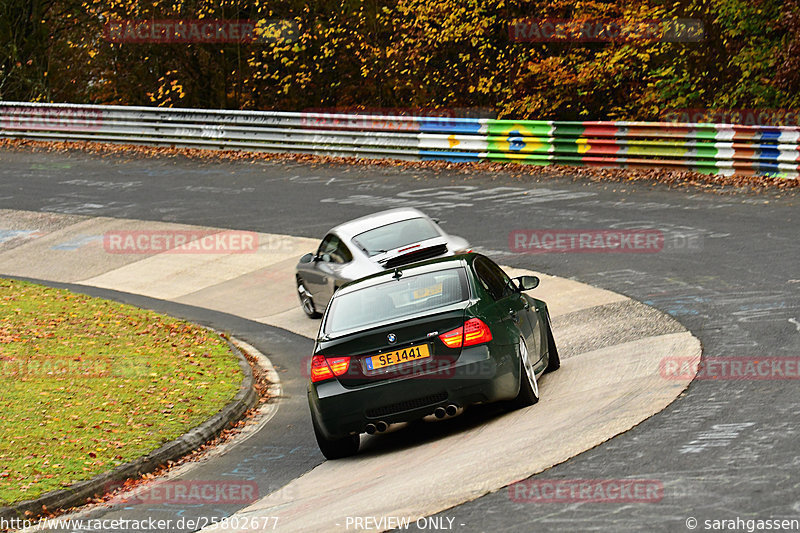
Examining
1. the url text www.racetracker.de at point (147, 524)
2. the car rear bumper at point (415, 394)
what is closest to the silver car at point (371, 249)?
the car rear bumper at point (415, 394)

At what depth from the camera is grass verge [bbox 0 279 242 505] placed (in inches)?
396

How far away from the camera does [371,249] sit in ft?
49.7

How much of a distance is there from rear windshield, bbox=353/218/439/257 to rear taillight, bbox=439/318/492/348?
5893 mm

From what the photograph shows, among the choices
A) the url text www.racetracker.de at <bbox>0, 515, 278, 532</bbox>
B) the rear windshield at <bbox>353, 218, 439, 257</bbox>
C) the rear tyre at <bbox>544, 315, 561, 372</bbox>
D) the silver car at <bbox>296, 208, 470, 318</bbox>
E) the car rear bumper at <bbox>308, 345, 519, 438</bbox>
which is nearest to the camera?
the url text www.racetracker.de at <bbox>0, 515, 278, 532</bbox>

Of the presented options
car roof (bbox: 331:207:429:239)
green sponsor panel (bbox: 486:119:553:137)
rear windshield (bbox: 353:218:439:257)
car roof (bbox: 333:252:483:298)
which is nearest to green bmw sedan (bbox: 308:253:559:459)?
car roof (bbox: 333:252:483:298)

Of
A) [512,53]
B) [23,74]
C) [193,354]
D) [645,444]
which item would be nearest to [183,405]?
[193,354]

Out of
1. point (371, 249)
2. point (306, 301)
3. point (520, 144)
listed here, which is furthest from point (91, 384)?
point (520, 144)

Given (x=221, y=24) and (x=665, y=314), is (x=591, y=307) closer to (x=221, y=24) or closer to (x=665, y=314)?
(x=665, y=314)

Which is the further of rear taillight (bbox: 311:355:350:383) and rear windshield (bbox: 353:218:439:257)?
rear windshield (bbox: 353:218:439:257)

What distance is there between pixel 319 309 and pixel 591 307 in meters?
4.17

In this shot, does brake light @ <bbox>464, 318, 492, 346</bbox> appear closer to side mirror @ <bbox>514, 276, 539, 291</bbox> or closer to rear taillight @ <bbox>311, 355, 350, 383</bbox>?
rear taillight @ <bbox>311, 355, 350, 383</bbox>

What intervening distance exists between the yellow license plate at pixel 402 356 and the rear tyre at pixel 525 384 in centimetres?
93

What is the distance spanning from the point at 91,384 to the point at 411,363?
17.5 feet

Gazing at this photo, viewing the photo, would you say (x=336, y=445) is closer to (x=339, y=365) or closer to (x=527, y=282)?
(x=339, y=365)
